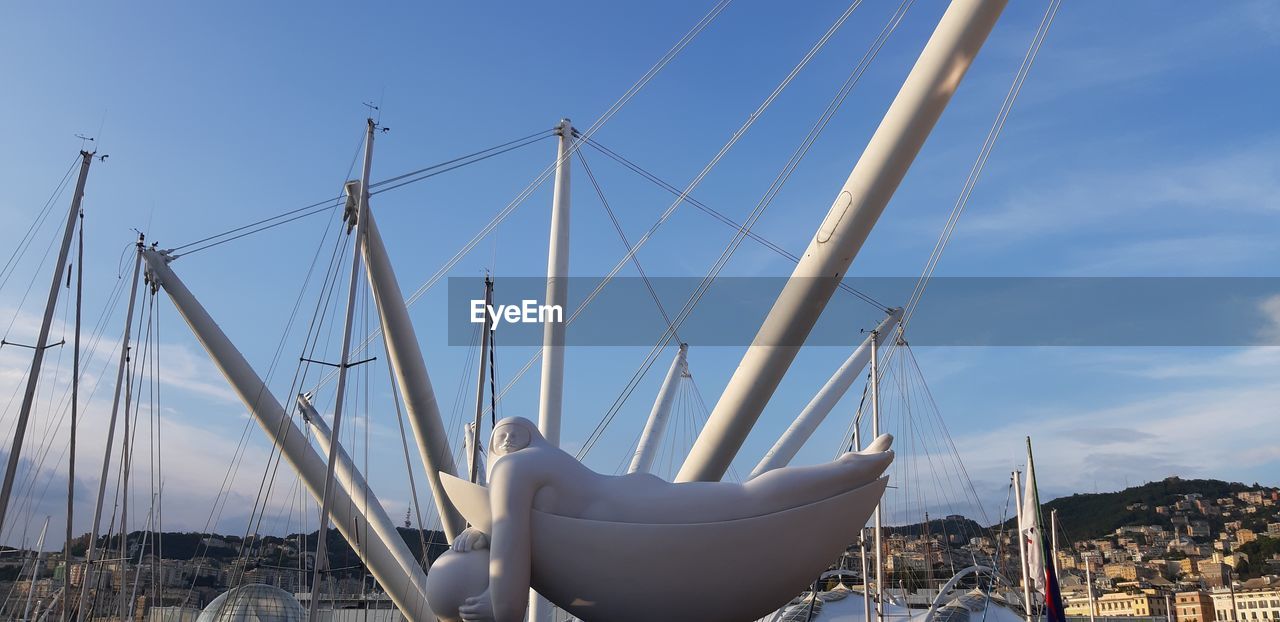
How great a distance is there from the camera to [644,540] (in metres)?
→ 12.4

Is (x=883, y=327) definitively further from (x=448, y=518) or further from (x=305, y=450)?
(x=305, y=450)

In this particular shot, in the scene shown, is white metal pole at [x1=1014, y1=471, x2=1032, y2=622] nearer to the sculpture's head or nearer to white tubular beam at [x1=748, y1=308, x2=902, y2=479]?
white tubular beam at [x1=748, y1=308, x2=902, y2=479]

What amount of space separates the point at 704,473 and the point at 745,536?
2.85m

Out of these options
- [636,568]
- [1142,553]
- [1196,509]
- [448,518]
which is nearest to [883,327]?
[448,518]

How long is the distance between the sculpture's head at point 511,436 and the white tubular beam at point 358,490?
10.1 m

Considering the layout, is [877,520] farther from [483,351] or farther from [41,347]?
[41,347]

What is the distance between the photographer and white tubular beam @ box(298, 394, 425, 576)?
23641mm

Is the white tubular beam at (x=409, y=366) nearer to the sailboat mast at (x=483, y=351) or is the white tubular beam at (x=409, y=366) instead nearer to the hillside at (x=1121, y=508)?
the sailboat mast at (x=483, y=351)

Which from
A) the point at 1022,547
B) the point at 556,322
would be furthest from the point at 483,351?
the point at 1022,547

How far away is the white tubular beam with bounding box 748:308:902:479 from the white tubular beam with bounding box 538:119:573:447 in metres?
5.33

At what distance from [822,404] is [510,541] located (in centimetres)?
1772

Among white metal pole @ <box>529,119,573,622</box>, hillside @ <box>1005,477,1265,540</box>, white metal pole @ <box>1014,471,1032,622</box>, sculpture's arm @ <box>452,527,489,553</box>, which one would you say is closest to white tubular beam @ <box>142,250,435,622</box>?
white metal pole @ <box>529,119,573,622</box>

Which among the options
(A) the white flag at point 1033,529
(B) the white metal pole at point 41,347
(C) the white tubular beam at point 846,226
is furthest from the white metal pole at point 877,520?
(B) the white metal pole at point 41,347

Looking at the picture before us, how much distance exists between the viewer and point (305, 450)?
846 inches
